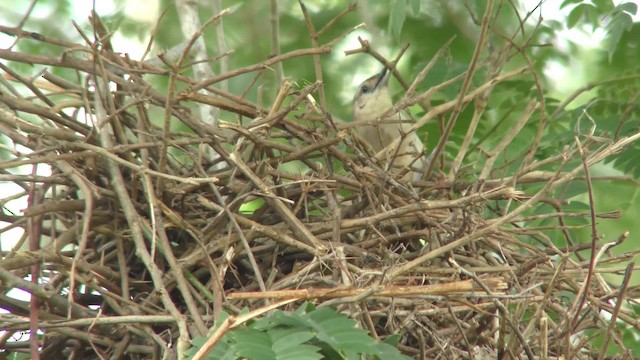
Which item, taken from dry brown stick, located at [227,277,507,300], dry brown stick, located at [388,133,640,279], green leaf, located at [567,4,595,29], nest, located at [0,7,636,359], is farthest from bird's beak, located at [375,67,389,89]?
dry brown stick, located at [227,277,507,300]

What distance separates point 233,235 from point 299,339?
0.78 metres

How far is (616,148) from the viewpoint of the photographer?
Answer: 7.89 feet

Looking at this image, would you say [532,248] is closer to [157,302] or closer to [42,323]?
[157,302]

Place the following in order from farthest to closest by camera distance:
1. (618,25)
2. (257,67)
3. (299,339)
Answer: (618,25)
(257,67)
(299,339)

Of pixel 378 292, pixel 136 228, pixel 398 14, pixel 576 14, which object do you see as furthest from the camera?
pixel 576 14

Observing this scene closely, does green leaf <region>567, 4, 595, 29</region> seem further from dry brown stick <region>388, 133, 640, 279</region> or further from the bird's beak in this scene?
dry brown stick <region>388, 133, 640, 279</region>

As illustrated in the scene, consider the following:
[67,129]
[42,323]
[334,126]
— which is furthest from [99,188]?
[334,126]

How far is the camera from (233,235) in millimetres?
2658

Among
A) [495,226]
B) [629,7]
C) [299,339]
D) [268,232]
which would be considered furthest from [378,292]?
[629,7]

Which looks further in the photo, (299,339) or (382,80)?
(382,80)

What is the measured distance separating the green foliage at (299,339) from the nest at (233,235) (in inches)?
7.0

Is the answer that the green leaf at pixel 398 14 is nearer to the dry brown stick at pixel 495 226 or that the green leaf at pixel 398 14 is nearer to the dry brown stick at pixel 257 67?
the dry brown stick at pixel 257 67

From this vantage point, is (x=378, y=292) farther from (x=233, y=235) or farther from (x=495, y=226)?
(x=233, y=235)

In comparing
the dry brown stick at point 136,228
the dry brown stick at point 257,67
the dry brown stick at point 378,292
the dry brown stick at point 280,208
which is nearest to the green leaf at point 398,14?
the dry brown stick at point 257,67
